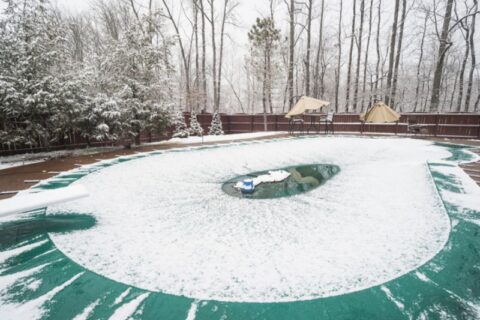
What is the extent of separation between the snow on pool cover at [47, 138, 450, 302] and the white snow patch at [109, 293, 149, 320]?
0.12 meters

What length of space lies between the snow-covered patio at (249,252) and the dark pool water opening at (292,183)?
203 millimetres

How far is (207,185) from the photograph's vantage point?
14.2 feet

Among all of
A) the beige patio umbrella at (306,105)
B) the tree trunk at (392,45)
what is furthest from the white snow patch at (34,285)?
the tree trunk at (392,45)

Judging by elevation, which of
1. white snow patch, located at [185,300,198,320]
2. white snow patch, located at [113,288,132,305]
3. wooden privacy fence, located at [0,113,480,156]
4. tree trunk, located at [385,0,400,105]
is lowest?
white snow patch, located at [185,300,198,320]

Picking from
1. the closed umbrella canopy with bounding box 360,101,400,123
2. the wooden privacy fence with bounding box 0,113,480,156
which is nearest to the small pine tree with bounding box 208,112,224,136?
the wooden privacy fence with bounding box 0,113,480,156

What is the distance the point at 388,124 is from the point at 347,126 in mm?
1747

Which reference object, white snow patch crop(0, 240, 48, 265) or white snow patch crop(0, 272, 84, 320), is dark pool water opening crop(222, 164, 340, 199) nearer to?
white snow patch crop(0, 240, 48, 265)

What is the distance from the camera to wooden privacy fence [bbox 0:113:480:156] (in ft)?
26.9

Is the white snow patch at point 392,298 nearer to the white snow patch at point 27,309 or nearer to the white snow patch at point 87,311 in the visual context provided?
the white snow patch at point 87,311

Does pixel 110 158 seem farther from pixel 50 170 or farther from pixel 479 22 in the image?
pixel 479 22

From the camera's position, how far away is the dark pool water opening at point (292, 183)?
3932 mm

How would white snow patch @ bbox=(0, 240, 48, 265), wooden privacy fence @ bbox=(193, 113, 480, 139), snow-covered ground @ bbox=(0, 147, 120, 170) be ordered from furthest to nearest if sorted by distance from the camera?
wooden privacy fence @ bbox=(193, 113, 480, 139)
snow-covered ground @ bbox=(0, 147, 120, 170)
white snow patch @ bbox=(0, 240, 48, 265)

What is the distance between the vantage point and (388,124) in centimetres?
1177

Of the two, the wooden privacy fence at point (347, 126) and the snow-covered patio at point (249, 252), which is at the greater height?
the wooden privacy fence at point (347, 126)
